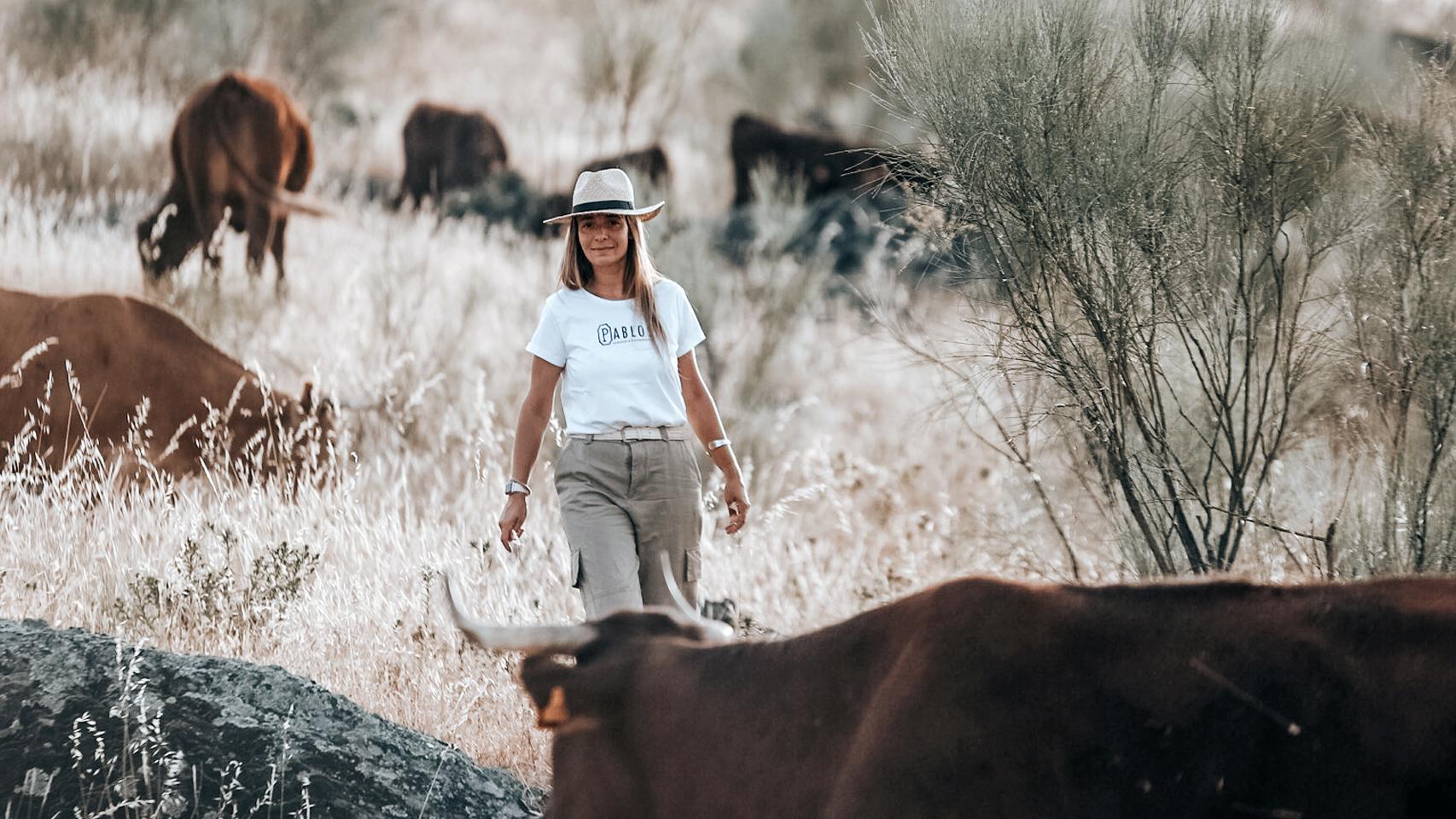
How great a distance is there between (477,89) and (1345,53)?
116ft

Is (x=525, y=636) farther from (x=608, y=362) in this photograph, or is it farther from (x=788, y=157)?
(x=788, y=157)

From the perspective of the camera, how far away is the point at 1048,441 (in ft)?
22.0

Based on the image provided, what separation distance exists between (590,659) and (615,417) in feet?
4.91

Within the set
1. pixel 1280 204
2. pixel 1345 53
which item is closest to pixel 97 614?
pixel 1280 204

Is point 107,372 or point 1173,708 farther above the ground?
point 107,372

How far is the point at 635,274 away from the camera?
14.8 ft

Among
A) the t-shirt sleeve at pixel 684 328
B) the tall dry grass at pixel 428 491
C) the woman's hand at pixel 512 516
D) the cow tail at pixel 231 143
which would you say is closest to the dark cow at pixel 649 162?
the tall dry grass at pixel 428 491

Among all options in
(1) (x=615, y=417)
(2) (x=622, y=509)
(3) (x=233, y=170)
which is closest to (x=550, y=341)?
(1) (x=615, y=417)

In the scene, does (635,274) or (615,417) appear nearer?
(615,417)

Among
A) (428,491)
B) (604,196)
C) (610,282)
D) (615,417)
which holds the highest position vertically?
(604,196)

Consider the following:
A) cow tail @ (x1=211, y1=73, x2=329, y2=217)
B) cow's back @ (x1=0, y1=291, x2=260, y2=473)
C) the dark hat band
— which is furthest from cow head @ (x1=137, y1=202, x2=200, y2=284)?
the dark hat band

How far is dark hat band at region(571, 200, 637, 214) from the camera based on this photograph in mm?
4391

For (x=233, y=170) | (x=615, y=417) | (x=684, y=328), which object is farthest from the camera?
(x=233, y=170)

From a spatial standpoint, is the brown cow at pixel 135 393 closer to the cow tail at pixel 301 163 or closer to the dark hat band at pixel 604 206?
the dark hat band at pixel 604 206
